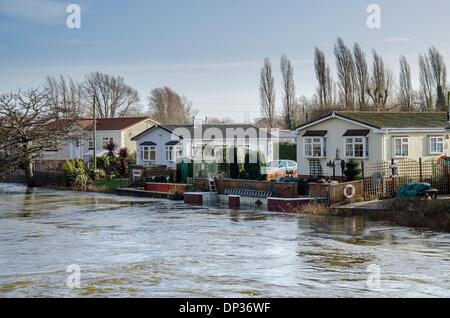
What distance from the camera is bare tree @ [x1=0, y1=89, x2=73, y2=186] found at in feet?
152

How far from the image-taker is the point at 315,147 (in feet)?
108

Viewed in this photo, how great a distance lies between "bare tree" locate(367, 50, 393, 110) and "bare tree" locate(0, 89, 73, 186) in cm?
2543

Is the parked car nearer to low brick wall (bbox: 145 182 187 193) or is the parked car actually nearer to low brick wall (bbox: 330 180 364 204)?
low brick wall (bbox: 145 182 187 193)

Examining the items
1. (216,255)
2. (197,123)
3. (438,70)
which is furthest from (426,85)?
(216,255)

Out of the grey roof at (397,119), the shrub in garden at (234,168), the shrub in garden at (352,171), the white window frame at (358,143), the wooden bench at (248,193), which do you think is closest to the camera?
the shrub in garden at (352,171)

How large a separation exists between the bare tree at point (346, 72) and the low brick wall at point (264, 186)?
25.0 metres

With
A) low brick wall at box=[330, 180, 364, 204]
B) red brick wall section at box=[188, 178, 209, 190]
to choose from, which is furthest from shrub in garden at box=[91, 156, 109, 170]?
low brick wall at box=[330, 180, 364, 204]

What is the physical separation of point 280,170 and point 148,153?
559 inches

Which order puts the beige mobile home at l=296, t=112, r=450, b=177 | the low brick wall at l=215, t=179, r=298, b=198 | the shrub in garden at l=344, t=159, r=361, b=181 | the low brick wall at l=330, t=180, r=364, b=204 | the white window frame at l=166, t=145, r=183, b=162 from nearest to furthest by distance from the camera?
the low brick wall at l=330, t=180, r=364, b=204 → the low brick wall at l=215, t=179, r=298, b=198 → the shrub in garden at l=344, t=159, r=361, b=181 → the beige mobile home at l=296, t=112, r=450, b=177 → the white window frame at l=166, t=145, r=183, b=162

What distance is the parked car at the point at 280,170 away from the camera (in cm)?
3544

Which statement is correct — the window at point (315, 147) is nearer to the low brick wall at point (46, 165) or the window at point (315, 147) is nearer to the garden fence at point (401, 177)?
the garden fence at point (401, 177)

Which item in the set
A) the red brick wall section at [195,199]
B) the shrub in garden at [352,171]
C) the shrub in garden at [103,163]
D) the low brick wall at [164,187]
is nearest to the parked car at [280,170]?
the red brick wall section at [195,199]
